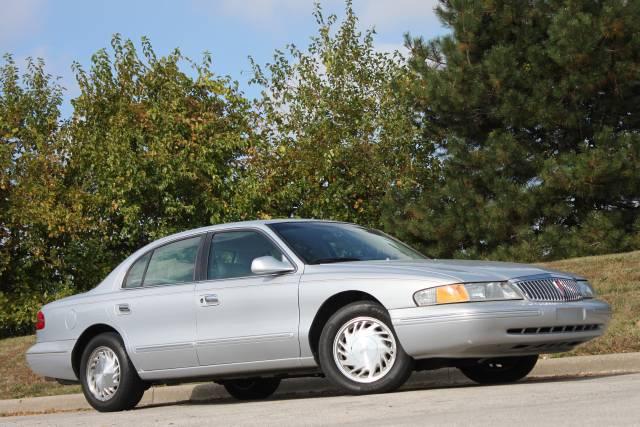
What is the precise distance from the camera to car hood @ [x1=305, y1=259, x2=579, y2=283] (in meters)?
8.16

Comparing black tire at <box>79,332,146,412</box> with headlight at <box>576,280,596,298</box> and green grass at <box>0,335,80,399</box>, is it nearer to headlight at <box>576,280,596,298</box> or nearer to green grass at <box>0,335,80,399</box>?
green grass at <box>0,335,80,399</box>

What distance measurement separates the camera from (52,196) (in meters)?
24.1

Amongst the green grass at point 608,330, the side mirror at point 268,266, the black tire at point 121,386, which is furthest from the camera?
the green grass at point 608,330

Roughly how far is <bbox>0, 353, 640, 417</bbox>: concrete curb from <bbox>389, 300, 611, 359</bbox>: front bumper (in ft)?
5.29

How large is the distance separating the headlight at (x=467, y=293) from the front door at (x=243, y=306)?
1.08 metres

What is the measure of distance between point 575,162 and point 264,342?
15.4 metres

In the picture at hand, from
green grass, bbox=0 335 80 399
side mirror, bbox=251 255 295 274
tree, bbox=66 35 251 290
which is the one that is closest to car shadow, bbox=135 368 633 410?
side mirror, bbox=251 255 295 274

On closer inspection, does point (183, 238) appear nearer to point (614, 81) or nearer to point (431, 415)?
point (431, 415)

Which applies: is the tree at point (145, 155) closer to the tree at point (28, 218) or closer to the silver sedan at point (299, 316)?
the tree at point (28, 218)

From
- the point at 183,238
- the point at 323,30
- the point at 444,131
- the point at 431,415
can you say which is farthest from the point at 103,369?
the point at 323,30

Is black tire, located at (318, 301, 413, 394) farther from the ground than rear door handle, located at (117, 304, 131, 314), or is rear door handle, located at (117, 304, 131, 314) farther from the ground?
rear door handle, located at (117, 304, 131, 314)

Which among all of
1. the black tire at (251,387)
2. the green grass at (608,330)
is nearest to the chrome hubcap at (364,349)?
the black tire at (251,387)

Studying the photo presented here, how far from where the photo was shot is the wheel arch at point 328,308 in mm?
8508

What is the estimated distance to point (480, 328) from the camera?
7.93m
